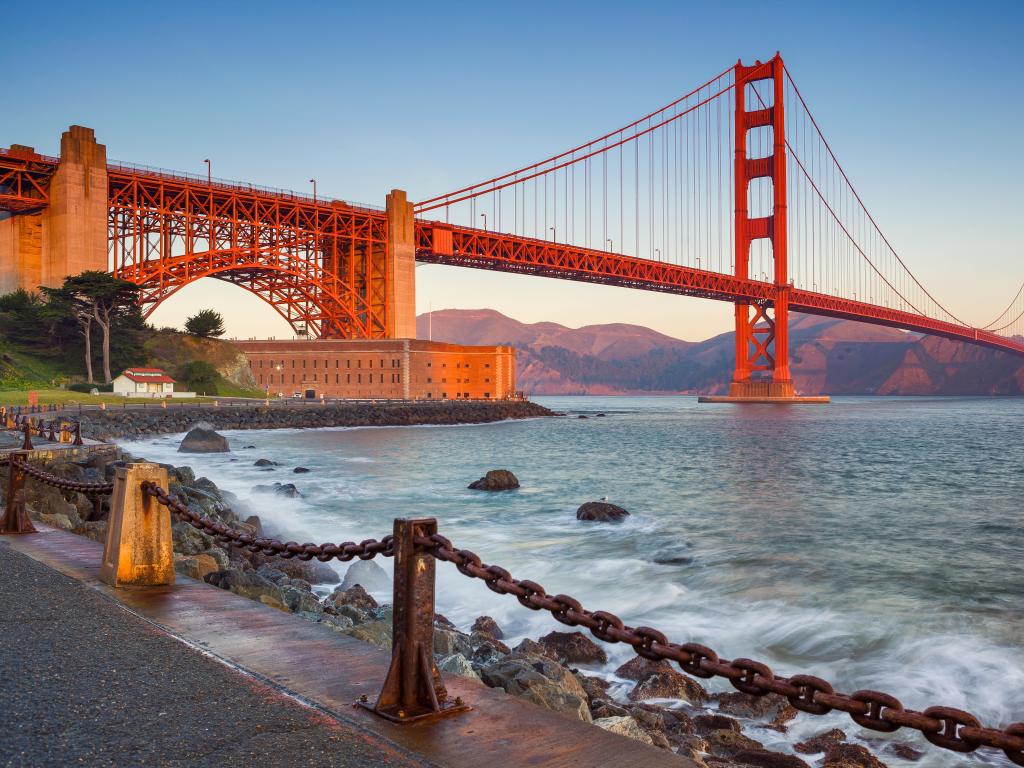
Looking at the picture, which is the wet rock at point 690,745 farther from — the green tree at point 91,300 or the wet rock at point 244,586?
the green tree at point 91,300

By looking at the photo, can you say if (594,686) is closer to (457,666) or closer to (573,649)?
(573,649)

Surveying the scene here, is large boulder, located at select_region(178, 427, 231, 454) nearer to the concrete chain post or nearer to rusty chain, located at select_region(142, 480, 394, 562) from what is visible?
the concrete chain post

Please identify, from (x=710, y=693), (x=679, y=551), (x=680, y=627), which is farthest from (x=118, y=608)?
(x=679, y=551)

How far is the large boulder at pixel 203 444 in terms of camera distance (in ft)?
111

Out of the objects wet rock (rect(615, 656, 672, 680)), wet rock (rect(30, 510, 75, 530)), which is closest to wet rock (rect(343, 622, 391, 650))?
wet rock (rect(615, 656, 672, 680))

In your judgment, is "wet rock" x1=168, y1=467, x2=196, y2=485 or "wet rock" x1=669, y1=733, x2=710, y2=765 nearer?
"wet rock" x1=669, y1=733, x2=710, y2=765

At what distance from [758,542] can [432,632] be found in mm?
14343

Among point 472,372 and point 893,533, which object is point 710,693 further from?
point 472,372

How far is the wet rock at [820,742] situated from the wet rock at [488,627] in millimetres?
3762

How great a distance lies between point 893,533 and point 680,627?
10.2 m

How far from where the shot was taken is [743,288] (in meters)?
88.4

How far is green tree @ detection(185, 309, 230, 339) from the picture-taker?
7081cm

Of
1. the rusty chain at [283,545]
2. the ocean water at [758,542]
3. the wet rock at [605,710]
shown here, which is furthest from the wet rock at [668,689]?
the rusty chain at [283,545]

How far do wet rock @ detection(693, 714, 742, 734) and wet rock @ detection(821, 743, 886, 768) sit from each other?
68cm
